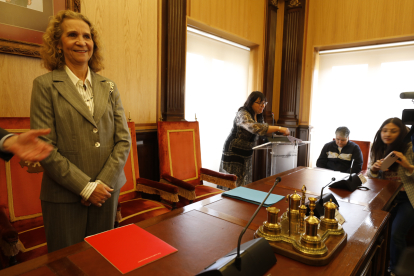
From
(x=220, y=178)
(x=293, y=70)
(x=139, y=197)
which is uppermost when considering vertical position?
(x=293, y=70)

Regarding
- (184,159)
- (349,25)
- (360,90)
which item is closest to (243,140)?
(184,159)

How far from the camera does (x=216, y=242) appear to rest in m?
1.00

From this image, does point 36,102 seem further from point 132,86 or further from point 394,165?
point 394,165

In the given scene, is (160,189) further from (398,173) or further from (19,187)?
(398,173)

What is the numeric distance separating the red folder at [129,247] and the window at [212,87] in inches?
92.2

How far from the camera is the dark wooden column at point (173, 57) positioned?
110 inches

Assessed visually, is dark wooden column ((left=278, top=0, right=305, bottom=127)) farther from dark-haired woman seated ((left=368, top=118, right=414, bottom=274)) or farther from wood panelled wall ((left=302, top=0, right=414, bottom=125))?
dark-haired woman seated ((left=368, top=118, right=414, bottom=274))

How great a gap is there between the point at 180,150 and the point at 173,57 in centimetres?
100

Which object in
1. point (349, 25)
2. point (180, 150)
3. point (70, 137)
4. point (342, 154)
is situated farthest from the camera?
point (349, 25)

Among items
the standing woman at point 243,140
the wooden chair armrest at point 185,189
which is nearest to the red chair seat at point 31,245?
the wooden chair armrest at point 185,189

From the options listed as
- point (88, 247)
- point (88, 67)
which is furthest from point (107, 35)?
point (88, 247)

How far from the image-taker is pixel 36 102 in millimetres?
1246

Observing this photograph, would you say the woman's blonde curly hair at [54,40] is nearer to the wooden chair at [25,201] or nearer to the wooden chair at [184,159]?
the wooden chair at [25,201]

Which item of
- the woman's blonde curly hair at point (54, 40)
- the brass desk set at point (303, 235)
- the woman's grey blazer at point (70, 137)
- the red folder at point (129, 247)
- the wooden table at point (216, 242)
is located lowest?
the wooden table at point (216, 242)
